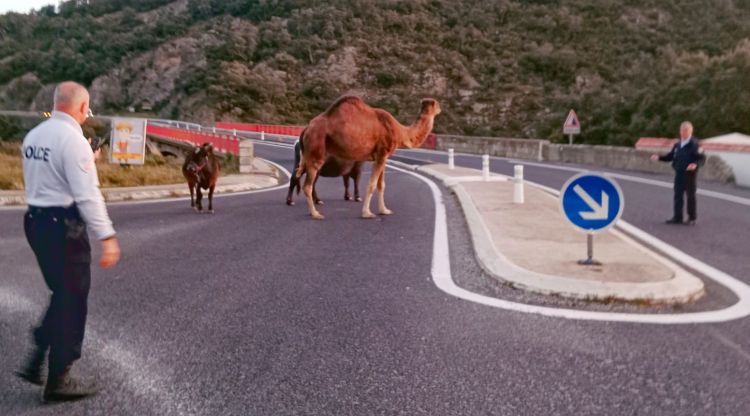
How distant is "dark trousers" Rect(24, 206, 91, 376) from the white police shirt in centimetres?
8

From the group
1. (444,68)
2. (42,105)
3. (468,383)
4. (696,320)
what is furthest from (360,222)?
(42,105)

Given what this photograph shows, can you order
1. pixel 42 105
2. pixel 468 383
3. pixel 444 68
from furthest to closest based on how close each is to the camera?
pixel 42 105 < pixel 444 68 < pixel 468 383

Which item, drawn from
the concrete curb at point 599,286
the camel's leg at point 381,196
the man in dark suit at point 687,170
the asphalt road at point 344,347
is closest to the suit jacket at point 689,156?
the man in dark suit at point 687,170

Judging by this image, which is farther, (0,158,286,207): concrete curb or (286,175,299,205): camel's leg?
(0,158,286,207): concrete curb

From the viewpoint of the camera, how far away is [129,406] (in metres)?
4.15

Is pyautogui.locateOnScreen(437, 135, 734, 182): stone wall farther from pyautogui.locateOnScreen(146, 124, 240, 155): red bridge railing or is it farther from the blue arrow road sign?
the blue arrow road sign

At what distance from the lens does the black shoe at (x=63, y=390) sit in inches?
164

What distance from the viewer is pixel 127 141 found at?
918 inches

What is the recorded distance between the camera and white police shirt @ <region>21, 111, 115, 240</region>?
13.6 ft

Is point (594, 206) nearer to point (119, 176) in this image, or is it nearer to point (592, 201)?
point (592, 201)

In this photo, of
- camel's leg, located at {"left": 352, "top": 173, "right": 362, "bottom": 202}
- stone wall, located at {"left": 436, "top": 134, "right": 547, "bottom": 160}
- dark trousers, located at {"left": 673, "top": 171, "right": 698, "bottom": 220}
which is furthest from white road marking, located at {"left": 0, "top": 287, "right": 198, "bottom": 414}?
stone wall, located at {"left": 436, "top": 134, "right": 547, "bottom": 160}

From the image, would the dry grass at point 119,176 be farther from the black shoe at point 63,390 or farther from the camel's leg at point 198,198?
the black shoe at point 63,390

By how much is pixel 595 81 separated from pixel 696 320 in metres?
69.7

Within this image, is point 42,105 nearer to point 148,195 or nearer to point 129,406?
point 148,195
